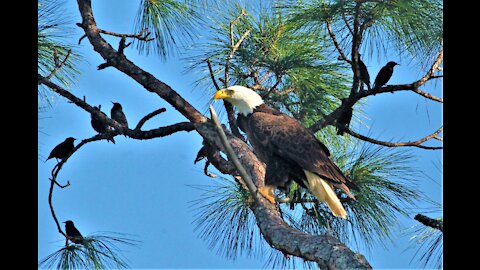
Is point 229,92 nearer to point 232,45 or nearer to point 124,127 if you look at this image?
point 232,45

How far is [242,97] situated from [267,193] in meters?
0.42

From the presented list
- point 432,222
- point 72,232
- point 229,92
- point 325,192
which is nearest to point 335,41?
point 229,92

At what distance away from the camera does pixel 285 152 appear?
9.09 ft

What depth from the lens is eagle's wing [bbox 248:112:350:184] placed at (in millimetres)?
2668

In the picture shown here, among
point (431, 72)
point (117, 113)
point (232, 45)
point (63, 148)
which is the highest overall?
point (117, 113)

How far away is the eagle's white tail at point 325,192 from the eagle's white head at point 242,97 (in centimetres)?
38

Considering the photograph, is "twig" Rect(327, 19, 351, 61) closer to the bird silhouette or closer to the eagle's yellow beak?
the eagle's yellow beak

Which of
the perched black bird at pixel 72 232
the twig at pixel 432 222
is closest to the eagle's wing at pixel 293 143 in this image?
the twig at pixel 432 222

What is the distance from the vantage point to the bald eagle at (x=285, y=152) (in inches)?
105

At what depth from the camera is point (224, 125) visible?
3156 millimetres

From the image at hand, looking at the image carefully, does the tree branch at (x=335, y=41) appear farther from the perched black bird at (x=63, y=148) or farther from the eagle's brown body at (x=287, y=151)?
the perched black bird at (x=63, y=148)
